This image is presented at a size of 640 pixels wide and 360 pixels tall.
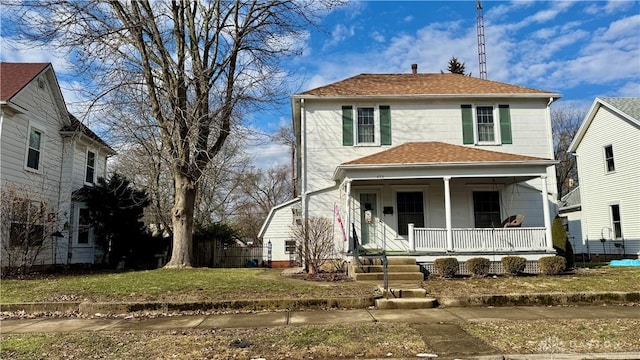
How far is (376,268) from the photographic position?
12023 mm

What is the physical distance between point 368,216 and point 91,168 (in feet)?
44.0

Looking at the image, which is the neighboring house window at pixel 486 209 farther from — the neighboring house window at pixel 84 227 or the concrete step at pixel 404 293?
the neighboring house window at pixel 84 227

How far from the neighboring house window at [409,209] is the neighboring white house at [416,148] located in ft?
0.12

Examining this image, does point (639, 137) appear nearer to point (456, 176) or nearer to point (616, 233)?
point (616, 233)

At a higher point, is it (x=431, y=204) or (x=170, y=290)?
(x=431, y=204)

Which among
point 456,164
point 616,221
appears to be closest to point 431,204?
point 456,164

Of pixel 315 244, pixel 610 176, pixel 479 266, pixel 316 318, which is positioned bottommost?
pixel 316 318

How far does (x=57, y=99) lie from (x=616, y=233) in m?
25.3

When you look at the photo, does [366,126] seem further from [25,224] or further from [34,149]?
[34,149]

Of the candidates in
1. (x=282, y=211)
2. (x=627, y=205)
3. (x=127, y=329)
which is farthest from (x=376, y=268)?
A: (x=627, y=205)

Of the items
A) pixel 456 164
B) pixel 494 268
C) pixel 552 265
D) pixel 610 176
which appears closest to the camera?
pixel 552 265

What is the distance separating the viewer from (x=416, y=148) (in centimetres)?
1505

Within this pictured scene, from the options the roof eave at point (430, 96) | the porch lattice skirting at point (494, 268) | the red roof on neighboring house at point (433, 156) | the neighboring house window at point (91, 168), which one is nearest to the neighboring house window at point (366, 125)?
the roof eave at point (430, 96)

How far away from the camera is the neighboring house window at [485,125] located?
16.0 metres
